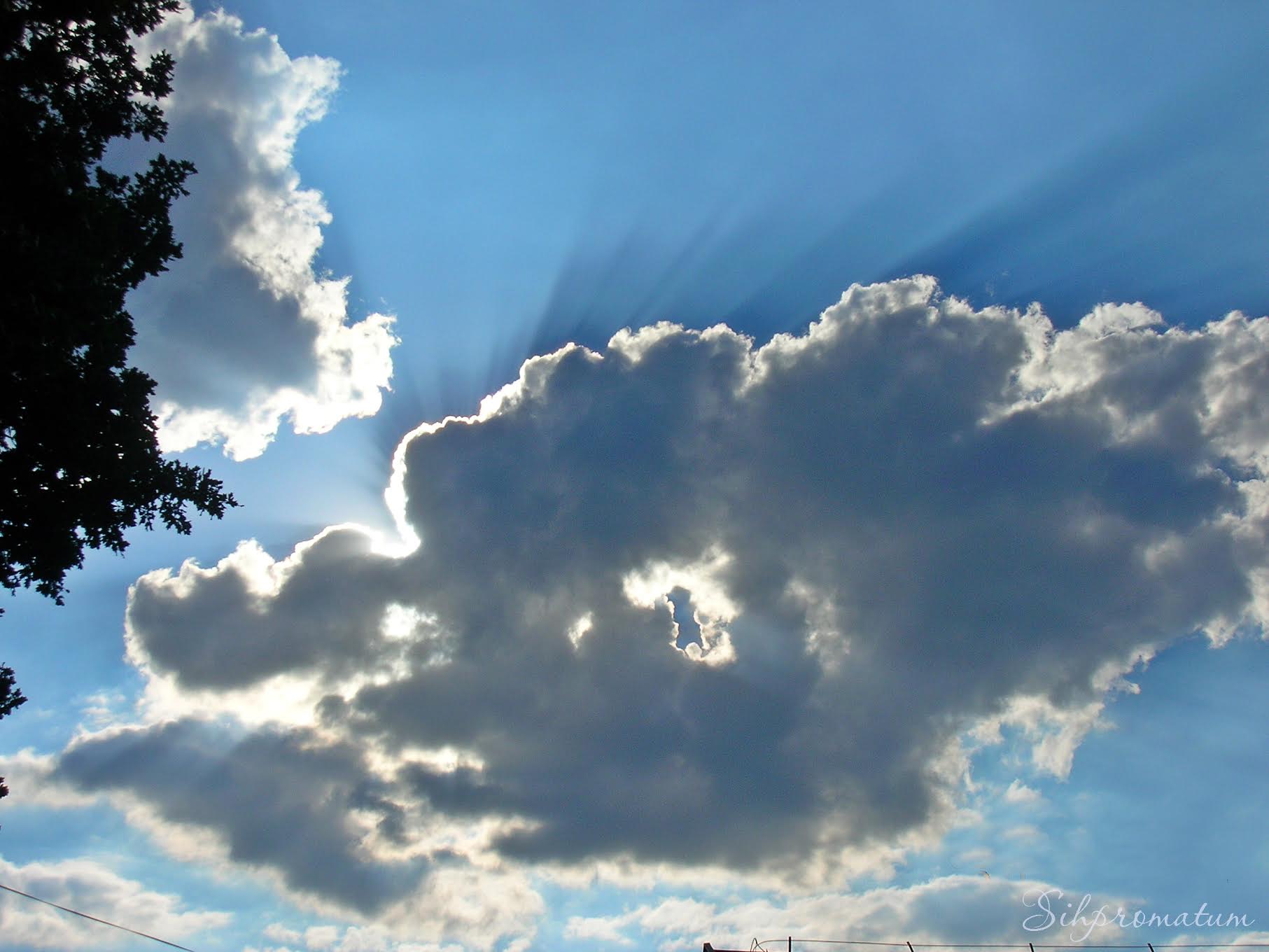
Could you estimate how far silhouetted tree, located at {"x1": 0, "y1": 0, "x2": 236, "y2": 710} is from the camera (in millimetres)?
13180

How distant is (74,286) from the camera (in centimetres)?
1325

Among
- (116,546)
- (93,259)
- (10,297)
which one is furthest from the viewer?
(116,546)

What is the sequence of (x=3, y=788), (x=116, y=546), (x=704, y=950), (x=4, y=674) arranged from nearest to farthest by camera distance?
(x=3, y=788), (x=4, y=674), (x=116, y=546), (x=704, y=950)

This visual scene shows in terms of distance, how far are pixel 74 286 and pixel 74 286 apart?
0.01 metres

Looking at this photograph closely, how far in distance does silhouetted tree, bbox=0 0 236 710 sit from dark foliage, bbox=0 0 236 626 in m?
0.03

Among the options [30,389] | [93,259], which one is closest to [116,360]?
[30,389]

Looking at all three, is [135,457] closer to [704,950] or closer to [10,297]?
[10,297]

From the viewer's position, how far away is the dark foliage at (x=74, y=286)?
1318 centimetres

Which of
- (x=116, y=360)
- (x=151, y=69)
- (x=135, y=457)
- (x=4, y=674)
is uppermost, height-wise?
(x=151, y=69)

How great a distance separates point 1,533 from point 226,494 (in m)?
4.38

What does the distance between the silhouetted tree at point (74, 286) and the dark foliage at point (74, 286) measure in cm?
3

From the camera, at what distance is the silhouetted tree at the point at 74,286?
1318 cm

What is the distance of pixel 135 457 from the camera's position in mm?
16109

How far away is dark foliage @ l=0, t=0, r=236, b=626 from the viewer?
13.2m
